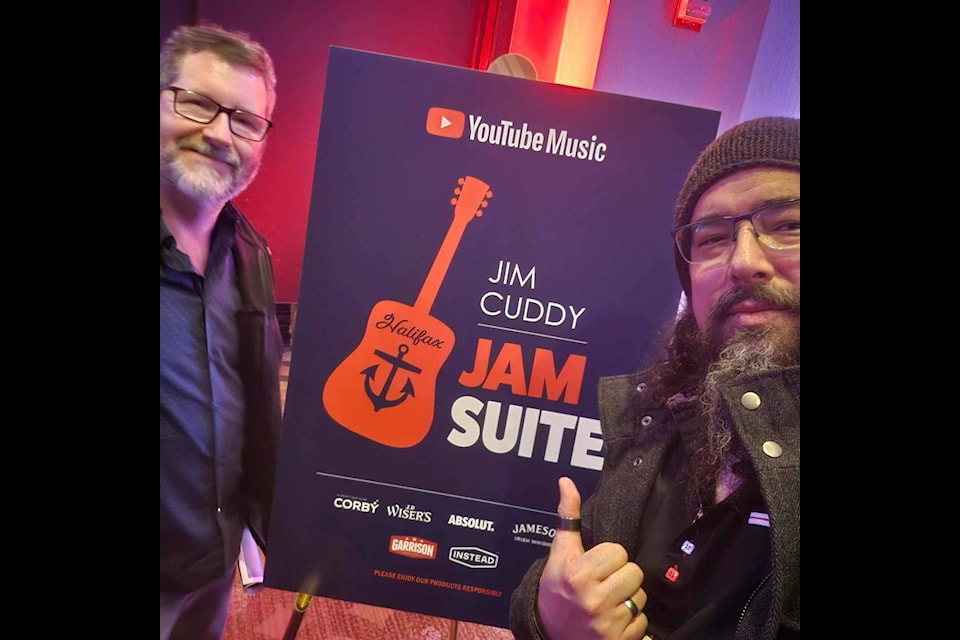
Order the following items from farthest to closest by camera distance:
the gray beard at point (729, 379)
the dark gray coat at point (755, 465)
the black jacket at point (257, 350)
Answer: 1. the black jacket at point (257, 350)
2. the gray beard at point (729, 379)
3. the dark gray coat at point (755, 465)

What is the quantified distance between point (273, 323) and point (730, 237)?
3.05 feet

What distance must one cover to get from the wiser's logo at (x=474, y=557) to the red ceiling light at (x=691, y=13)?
118 centimetres

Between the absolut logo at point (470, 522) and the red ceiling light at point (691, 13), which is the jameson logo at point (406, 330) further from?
the red ceiling light at point (691, 13)

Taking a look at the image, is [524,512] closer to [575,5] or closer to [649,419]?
[649,419]

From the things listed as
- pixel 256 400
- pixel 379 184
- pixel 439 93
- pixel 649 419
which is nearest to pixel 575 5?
pixel 439 93

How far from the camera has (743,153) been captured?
1.19 m

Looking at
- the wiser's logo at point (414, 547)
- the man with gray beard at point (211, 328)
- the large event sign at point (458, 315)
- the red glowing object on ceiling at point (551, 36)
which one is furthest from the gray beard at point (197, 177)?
the wiser's logo at point (414, 547)

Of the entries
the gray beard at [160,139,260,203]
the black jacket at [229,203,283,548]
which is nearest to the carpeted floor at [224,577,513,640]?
the black jacket at [229,203,283,548]

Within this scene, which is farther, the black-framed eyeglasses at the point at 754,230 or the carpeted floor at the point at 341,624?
the carpeted floor at the point at 341,624

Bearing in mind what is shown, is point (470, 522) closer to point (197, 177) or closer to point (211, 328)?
point (211, 328)

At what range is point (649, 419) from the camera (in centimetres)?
129

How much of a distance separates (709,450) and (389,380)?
0.66 m

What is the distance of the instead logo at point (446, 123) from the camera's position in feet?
4.05

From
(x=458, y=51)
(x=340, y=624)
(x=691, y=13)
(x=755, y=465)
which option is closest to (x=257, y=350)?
(x=340, y=624)
